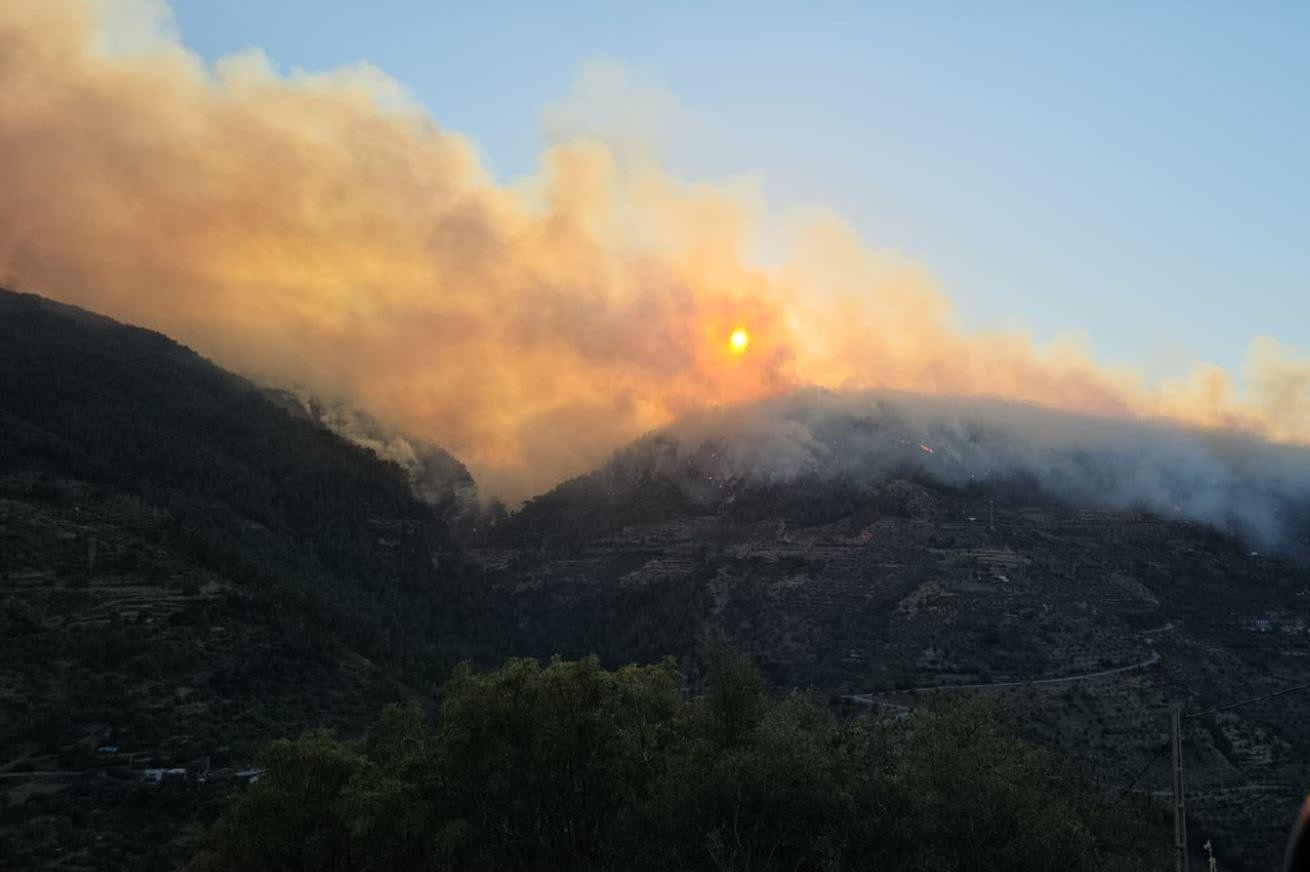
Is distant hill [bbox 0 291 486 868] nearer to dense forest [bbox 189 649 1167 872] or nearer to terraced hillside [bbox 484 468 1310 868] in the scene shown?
dense forest [bbox 189 649 1167 872]

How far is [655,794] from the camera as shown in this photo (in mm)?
38812

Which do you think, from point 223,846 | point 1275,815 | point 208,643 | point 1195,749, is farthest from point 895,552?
point 223,846

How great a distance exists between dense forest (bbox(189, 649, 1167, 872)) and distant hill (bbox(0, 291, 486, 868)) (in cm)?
2015

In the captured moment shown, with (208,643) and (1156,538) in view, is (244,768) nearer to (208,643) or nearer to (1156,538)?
(208,643)

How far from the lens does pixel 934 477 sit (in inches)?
6407

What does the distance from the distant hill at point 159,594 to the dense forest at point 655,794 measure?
2015 centimetres

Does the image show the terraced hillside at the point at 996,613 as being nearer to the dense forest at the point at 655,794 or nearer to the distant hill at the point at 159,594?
the distant hill at the point at 159,594

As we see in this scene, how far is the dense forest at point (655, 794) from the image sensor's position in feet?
115

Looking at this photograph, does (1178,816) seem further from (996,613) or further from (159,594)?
(996,613)

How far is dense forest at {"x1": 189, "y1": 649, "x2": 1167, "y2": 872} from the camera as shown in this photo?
35.1m

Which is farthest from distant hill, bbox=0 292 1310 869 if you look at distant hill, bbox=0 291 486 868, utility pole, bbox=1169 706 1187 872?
utility pole, bbox=1169 706 1187 872

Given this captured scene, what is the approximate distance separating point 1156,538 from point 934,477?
109 ft

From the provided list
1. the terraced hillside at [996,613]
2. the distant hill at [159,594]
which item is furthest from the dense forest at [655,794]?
the terraced hillside at [996,613]

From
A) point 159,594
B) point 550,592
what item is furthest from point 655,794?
point 550,592
